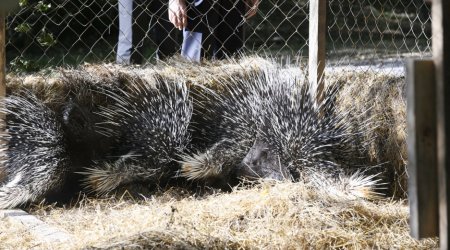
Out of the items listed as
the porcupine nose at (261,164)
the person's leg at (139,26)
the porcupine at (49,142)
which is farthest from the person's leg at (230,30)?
the porcupine at (49,142)

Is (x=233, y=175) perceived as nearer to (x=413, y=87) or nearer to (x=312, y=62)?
(x=312, y=62)

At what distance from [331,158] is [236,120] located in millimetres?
588

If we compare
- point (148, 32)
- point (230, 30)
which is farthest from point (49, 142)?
point (230, 30)

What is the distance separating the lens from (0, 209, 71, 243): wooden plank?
3639 millimetres

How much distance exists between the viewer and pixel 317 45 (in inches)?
191

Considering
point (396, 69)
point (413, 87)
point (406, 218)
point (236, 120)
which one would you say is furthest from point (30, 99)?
point (413, 87)

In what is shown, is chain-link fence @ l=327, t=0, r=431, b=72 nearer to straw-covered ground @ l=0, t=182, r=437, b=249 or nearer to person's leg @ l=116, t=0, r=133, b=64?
straw-covered ground @ l=0, t=182, r=437, b=249

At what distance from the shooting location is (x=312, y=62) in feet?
16.1

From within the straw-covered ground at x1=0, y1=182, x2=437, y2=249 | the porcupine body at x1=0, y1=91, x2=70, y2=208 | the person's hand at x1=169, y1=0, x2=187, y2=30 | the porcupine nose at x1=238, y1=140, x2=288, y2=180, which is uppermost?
the person's hand at x1=169, y1=0, x2=187, y2=30

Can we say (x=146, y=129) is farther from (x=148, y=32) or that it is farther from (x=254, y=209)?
(x=254, y=209)

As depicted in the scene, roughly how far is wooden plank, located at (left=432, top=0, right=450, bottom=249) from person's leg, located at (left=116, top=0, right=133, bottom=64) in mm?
3722

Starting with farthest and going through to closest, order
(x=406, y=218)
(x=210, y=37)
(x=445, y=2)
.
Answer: (x=210, y=37)
(x=406, y=218)
(x=445, y=2)

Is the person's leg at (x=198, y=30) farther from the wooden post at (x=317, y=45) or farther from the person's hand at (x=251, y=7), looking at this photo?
the wooden post at (x=317, y=45)

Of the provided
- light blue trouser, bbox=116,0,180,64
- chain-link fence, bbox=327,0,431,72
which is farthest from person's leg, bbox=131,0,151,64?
chain-link fence, bbox=327,0,431,72
